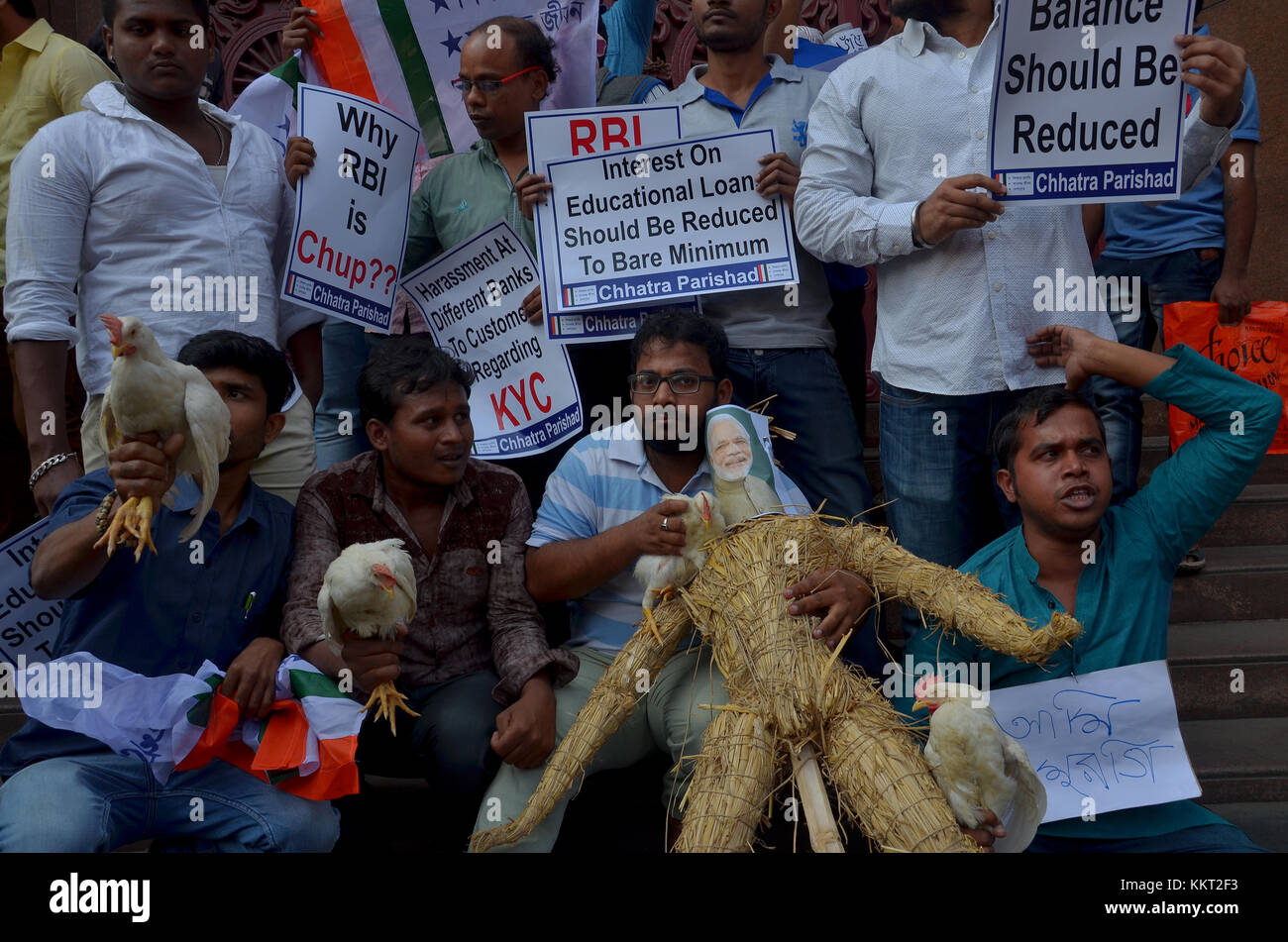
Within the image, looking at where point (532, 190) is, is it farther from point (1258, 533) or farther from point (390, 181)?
point (1258, 533)

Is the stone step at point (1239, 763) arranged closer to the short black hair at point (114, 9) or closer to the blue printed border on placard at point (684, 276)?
the blue printed border on placard at point (684, 276)

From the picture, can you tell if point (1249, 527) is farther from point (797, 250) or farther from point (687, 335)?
point (687, 335)

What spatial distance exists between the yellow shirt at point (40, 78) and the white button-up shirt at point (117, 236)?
96 cm

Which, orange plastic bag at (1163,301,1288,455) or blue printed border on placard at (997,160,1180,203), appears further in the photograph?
orange plastic bag at (1163,301,1288,455)

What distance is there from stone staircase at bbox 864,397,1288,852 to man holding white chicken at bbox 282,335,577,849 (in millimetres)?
2050

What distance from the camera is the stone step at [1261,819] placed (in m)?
3.81

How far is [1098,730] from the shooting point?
114 inches

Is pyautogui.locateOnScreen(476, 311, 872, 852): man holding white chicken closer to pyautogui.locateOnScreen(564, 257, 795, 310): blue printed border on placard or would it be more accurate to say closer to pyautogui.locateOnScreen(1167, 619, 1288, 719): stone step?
pyautogui.locateOnScreen(564, 257, 795, 310): blue printed border on placard

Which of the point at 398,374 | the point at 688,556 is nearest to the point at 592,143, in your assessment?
the point at 398,374

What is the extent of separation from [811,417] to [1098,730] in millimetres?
1343

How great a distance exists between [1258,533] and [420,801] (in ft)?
13.2

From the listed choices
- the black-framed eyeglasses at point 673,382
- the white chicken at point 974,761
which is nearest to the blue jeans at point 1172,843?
the white chicken at point 974,761

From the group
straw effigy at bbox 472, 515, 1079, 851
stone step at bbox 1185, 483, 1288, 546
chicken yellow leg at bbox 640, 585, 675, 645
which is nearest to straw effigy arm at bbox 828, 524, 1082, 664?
straw effigy at bbox 472, 515, 1079, 851

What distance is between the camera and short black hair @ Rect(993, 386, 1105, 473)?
314cm
